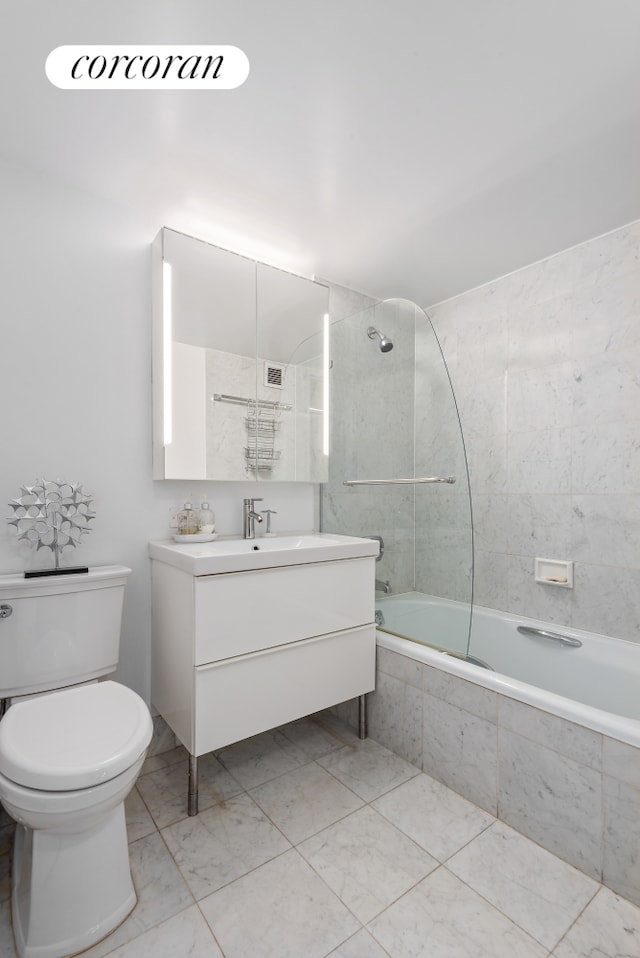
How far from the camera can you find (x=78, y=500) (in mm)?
1628

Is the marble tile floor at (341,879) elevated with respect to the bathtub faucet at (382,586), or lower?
lower

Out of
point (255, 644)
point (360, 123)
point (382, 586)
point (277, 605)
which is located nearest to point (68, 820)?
point (255, 644)

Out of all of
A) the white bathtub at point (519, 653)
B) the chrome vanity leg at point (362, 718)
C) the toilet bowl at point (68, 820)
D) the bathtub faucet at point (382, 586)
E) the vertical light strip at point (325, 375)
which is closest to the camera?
the toilet bowl at point (68, 820)

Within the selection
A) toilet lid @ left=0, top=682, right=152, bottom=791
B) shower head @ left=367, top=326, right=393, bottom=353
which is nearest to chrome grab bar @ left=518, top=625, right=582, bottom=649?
shower head @ left=367, top=326, right=393, bottom=353

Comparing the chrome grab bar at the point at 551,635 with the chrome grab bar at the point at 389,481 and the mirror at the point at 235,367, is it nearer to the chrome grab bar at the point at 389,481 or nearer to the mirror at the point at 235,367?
the chrome grab bar at the point at 389,481

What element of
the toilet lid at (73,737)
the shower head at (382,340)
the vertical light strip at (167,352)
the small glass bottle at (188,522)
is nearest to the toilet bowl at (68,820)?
the toilet lid at (73,737)

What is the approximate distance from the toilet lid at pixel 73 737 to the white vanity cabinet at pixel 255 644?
0.26 metres

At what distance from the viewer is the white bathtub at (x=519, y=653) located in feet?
5.79

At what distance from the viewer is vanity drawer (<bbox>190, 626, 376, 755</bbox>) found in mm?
1509

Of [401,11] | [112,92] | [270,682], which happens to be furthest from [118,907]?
[401,11]

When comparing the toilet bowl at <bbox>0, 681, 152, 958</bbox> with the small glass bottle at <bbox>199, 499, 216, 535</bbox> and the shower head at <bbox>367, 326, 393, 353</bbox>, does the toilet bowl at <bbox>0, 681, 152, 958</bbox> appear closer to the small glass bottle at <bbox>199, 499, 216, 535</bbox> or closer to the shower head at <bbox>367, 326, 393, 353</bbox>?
the small glass bottle at <bbox>199, 499, 216, 535</bbox>

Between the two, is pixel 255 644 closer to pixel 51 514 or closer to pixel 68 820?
pixel 68 820

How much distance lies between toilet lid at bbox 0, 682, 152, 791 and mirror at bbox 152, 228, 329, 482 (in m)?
0.85

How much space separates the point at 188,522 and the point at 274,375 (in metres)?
0.82
